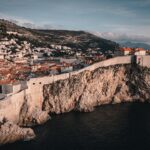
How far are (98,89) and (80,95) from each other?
7.60 metres

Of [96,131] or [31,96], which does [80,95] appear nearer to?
[31,96]

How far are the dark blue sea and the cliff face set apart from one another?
325 cm

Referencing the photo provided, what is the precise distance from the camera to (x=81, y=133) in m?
54.3

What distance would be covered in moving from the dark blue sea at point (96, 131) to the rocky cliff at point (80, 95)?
7.39ft

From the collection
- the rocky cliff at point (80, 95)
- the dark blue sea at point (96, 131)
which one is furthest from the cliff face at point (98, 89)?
the dark blue sea at point (96, 131)

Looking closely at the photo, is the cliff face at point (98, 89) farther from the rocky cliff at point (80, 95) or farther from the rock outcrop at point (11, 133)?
the rock outcrop at point (11, 133)

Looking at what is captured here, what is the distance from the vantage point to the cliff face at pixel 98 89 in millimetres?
69500

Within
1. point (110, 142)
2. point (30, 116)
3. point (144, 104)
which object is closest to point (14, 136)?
point (30, 116)

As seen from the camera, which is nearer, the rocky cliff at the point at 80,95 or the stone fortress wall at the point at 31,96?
the stone fortress wall at the point at 31,96

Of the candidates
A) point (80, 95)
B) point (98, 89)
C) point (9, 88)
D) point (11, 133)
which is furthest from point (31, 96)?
point (98, 89)

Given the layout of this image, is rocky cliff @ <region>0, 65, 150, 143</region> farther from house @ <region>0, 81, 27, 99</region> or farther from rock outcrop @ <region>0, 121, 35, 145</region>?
house @ <region>0, 81, 27, 99</region>

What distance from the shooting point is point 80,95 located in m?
72.8

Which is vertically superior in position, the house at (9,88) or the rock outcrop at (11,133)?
the house at (9,88)

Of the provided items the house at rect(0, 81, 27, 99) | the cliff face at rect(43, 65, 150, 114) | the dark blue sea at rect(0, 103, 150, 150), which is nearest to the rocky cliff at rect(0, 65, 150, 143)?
the cliff face at rect(43, 65, 150, 114)
